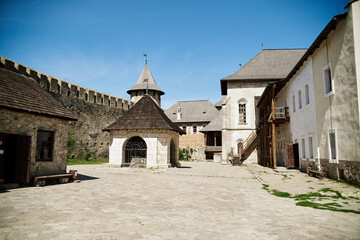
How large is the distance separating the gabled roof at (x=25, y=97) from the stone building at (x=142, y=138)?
6.90 meters

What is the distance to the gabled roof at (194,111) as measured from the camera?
50.7 metres

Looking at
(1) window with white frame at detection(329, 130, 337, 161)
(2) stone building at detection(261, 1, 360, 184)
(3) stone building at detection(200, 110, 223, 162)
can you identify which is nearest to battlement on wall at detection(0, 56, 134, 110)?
(3) stone building at detection(200, 110, 223, 162)

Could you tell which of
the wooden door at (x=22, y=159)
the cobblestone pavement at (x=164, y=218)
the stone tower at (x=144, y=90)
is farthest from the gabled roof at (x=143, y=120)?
the stone tower at (x=144, y=90)

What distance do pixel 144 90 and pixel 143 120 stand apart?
85.4 ft

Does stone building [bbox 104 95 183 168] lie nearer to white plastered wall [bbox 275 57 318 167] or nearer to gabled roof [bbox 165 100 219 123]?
white plastered wall [bbox 275 57 318 167]

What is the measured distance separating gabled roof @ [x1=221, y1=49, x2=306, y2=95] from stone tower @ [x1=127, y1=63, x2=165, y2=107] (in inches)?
651

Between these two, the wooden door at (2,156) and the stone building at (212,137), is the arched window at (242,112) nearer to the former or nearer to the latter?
the stone building at (212,137)

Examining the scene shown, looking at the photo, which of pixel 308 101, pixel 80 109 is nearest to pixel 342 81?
pixel 308 101

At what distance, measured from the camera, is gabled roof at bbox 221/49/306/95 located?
28.3 m

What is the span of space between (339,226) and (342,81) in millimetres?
7427

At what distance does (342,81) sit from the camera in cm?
1023

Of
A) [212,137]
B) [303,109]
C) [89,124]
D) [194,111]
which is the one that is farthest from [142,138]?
[194,111]

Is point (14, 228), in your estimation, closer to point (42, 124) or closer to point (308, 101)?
point (42, 124)

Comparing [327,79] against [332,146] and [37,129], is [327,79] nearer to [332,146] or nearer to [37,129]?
[332,146]
